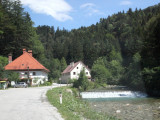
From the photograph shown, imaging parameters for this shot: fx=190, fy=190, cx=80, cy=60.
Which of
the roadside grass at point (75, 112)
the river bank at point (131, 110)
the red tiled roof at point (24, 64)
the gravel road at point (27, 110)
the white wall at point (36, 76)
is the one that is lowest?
the river bank at point (131, 110)

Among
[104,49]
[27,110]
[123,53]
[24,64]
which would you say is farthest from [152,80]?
[104,49]

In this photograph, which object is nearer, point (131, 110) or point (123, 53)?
point (131, 110)

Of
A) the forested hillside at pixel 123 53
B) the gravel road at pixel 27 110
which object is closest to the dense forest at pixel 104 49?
the forested hillside at pixel 123 53

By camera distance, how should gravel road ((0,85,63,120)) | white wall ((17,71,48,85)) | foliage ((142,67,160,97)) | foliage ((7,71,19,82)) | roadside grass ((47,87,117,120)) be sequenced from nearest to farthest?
gravel road ((0,85,63,120)) → roadside grass ((47,87,117,120)) → foliage ((142,67,160,97)) → foliage ((7,71,19,82)) → white wall ((17,71,48,85))

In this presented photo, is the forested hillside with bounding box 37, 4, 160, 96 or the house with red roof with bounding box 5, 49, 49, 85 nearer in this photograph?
the forested hillside with bounding box 37, 4, 160, 96

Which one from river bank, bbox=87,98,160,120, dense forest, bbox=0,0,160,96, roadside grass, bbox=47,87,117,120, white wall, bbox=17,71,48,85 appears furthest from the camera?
white wall, bbox=17,71,48,85

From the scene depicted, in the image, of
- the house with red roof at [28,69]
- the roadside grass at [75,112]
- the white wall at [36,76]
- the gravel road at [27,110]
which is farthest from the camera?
the house with red roof at [28,69]

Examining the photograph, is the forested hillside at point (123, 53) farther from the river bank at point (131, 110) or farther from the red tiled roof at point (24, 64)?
the red tiled roof at point (24, 64)

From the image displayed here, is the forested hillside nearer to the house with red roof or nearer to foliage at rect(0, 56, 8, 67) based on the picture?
the house with red roof

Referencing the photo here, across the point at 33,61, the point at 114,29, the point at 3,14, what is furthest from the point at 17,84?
the point at 114,29

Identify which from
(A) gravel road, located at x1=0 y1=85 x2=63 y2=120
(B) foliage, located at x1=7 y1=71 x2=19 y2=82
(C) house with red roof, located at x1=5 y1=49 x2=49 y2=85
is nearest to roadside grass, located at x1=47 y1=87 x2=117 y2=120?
(A) gravel road, located at x1=0 y1=85 x2=63 y2=120

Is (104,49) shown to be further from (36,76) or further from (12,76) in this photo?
(12,76)

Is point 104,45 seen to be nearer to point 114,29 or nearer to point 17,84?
point 114,29

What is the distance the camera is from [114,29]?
11994 centimetres
